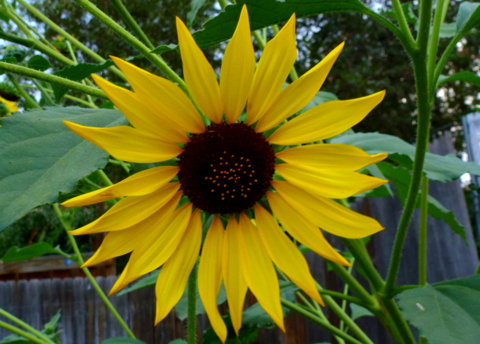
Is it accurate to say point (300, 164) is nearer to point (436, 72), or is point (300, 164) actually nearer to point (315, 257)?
point (436, 72)

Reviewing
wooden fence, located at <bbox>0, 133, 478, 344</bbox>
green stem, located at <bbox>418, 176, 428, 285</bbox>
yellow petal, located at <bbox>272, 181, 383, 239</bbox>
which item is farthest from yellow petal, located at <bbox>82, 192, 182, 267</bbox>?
wooden fence, located at <bbox>0, 133, 478, 344</bbox>

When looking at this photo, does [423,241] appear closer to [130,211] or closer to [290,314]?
[130,211]

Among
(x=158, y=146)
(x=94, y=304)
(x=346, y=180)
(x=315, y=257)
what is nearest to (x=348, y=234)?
(x=346, y=180)

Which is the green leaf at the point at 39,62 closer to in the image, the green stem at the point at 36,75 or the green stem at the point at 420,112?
the green stem at the point at 36,75

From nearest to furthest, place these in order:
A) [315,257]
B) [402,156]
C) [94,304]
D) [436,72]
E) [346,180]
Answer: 1. [346,180]
2. [436,72]
3. [402,156]
4. [315,257]
5. [94,304]

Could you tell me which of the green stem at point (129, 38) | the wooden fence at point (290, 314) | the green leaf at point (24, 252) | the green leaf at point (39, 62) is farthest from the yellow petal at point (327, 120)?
the wooden fence at point (290, 314)
